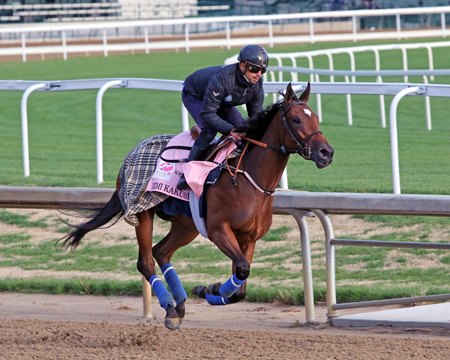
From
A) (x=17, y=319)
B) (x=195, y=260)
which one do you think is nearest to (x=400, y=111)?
(x=195, y=260)

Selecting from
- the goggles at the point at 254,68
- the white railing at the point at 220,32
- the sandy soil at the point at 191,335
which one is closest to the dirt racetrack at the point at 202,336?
the sandy soil at the point at 191,335

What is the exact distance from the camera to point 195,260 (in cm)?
915

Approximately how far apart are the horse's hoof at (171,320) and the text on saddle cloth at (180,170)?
2.04 feet

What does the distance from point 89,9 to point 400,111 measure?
20842 millimetres

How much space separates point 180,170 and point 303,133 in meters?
0.86

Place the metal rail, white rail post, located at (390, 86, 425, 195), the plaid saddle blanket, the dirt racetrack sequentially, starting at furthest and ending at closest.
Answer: white rail post, located at (390, 86, 425, 195) < the plaid saddle blanket < the metal rail < the dirt racetrack

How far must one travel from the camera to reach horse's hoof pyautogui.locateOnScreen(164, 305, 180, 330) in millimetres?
6363

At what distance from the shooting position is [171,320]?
20.9ft

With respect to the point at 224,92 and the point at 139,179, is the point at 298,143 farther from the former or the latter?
the point at 139,179

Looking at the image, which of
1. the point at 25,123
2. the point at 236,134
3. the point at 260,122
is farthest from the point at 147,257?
the point at 25,123

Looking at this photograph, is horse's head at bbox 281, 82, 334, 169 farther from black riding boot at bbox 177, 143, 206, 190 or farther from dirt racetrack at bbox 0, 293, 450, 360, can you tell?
dirt racetrack at bbox 0, 293, 450, 360

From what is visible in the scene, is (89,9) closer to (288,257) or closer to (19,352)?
(288,257)

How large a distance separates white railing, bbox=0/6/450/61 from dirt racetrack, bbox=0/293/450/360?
49.8 ft

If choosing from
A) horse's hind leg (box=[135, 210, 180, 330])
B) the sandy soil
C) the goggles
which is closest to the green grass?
the sandy soil
